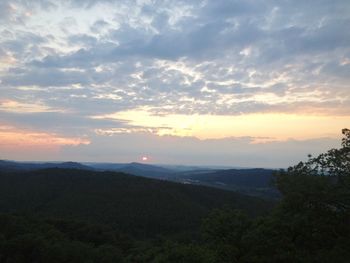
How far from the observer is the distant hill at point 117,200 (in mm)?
102500

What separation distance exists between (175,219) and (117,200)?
2557cm

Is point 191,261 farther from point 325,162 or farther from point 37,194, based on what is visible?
point 37,194

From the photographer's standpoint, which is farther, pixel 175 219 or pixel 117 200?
pixel 117 200

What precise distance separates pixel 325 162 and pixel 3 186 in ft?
418

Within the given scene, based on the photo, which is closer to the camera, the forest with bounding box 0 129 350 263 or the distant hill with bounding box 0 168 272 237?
the forest with bounding box 0 129 350 263

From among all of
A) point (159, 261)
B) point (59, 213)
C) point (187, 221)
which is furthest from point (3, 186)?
point (159, 261)

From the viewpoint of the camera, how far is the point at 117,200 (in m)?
123

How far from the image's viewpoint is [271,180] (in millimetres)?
26656

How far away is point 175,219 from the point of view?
10638 centimetres

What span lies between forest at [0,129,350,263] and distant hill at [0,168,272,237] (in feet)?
1.09

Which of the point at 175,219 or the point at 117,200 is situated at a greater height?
the point at 117,200

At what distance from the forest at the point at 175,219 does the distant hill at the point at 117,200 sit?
13.0 inches

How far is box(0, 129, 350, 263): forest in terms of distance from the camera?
73.9 feet

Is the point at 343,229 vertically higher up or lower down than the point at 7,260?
higher up
